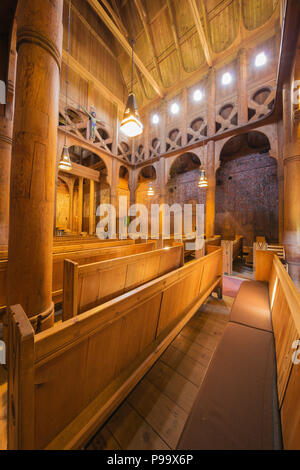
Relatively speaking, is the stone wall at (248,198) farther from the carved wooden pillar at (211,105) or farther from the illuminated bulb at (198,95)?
the illuminated bulb at (198,95)

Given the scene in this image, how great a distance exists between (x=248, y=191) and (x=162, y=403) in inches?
380

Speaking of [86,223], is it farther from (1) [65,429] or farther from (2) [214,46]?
(1) [65,429]

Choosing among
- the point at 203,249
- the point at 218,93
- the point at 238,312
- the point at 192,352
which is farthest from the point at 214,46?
the point at 192,352

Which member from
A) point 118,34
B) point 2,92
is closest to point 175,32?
point 118,34

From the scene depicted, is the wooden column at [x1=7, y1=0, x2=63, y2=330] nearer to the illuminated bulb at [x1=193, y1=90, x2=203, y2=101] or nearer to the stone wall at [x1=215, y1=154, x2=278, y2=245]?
the illuminated bulb at [x1=193, y1=90, x2=203, y2=101]

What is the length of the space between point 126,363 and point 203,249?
306 cm

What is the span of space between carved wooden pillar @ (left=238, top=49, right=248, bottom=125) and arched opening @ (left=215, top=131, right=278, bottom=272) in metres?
2.34

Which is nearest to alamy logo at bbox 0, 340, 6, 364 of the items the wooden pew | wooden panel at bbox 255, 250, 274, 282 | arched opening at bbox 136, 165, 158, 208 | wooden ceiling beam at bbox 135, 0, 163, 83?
the wooden pew

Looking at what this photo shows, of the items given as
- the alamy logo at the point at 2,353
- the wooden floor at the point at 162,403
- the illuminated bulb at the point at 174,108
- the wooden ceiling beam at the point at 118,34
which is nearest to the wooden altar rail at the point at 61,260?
the alamy logo at the point at 2,353

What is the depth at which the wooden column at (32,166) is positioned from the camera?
1625 mm

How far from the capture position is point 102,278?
183cm

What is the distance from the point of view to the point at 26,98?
5.36ft

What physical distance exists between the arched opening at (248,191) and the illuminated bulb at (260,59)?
2.64 meters
